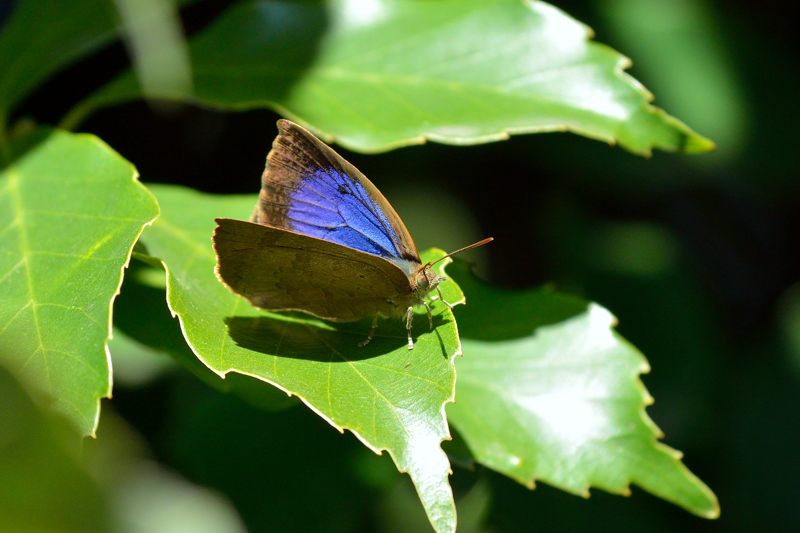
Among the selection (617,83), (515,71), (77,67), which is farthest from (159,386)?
(617,83)

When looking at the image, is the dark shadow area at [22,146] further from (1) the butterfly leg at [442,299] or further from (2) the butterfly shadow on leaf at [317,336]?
(1) the butterfly leg at [442,299]

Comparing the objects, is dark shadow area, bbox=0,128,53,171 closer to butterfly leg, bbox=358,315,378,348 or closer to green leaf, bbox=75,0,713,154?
green leaf, bbox=75,0,713,154

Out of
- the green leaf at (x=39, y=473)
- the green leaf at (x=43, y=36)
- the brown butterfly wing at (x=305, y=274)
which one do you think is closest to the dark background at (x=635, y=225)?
the green leaf at (x=43, y=36)

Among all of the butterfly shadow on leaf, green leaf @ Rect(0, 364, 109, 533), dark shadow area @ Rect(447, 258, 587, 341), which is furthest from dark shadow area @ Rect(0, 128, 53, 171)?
green leaf @ Rect(0, 364, 109, 533)

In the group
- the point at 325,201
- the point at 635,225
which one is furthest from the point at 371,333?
the point at 635,225

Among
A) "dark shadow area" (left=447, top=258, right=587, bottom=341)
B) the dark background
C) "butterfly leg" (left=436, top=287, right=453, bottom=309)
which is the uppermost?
"butterfly leg" (left=436, top=287, right=453, bottom=309)
